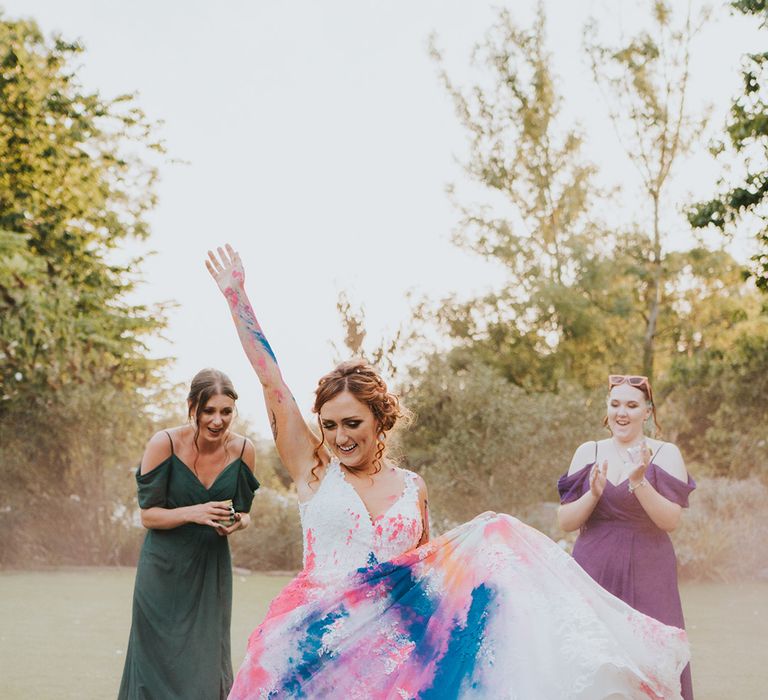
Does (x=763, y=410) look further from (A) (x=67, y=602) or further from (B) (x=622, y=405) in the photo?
(B) (x=622, y=405)

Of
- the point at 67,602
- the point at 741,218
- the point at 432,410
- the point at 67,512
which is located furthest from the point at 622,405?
the point at 67,512

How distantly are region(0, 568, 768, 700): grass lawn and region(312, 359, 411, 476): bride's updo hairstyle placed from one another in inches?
205

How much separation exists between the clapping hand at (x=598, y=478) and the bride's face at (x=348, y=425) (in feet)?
6.71

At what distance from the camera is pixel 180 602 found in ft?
19.6

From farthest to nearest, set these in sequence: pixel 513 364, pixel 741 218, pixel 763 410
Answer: pixel 513 364
pixel 763 410
pixel 741 218

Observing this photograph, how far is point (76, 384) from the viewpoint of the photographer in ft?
58.9

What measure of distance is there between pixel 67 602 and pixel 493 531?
10918 mm

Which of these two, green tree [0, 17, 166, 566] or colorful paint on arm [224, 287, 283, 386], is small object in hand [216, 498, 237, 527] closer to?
colorful paint on arm [224, 287, 283, 386]

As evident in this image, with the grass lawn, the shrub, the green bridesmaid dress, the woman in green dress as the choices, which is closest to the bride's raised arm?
the woman in green dress

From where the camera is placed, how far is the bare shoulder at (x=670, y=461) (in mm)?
5688

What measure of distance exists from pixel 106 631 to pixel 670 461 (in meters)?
7.39

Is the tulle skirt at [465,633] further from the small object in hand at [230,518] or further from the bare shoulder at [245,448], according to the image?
the bare shoulder at [245,448]

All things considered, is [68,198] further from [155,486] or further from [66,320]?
[155,486]

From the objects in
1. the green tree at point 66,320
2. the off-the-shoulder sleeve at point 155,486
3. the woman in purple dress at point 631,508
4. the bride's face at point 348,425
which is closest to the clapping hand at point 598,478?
the woman in purple dress at point 631,508
